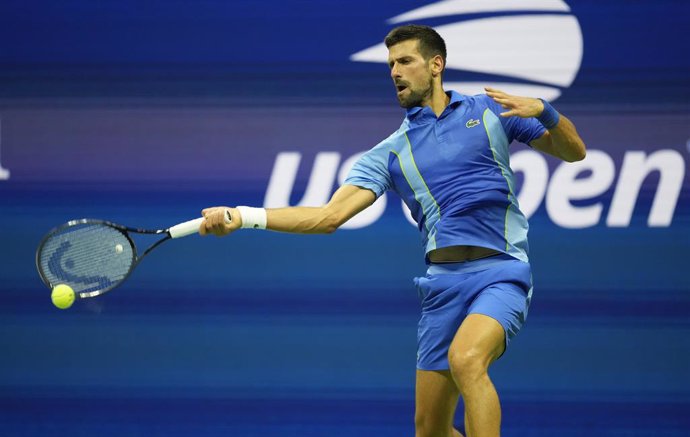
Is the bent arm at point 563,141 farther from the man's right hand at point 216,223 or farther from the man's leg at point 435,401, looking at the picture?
the man's right hand at point 216,223

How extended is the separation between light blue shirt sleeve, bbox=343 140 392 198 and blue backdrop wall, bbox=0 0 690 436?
1.28 metres

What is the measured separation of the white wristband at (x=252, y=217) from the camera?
4.19 metres

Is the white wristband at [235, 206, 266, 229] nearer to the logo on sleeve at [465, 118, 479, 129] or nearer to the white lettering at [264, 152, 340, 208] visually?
the logo on sleeve at [465, 118, 479, 129]

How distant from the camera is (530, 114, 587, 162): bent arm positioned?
4371 mm

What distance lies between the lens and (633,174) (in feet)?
19.0

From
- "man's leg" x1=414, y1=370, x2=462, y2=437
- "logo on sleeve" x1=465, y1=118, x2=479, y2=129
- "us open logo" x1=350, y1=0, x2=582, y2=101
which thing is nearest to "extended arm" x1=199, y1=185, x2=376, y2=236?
"logo on sleeve" x1=465, y1=118, x2=479, y2=129

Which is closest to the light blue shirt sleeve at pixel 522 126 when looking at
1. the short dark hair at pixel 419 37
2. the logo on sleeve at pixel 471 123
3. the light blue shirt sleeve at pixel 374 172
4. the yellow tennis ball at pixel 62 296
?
the logo on sleeve at pixel 471 123

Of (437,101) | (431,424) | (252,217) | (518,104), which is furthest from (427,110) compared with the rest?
(431,424)

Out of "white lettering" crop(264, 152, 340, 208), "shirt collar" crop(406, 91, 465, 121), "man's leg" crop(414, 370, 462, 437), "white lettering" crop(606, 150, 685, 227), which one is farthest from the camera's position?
"white lettering" crop(264, 152, 340, 208)

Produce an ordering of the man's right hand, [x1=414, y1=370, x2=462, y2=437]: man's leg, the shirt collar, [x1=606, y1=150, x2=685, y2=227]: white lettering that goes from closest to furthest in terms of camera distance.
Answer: the man's right hand
[x1=414, y1=370, x2=462, y2=437]: man's leg
the shirt collar
[x1=606, y1=150, x2=685, y2=227]: white lettering

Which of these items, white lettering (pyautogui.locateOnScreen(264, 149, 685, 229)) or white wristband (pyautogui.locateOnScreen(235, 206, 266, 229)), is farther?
white lettering (pyautogui.locateOnScreen(264, 149, 685, 229))

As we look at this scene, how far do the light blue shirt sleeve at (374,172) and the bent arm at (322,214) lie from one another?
0.09 feet

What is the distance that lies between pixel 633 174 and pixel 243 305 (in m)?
2.34

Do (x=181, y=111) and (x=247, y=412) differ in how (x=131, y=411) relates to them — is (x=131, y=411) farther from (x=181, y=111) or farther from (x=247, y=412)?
(x=181, y=111)
